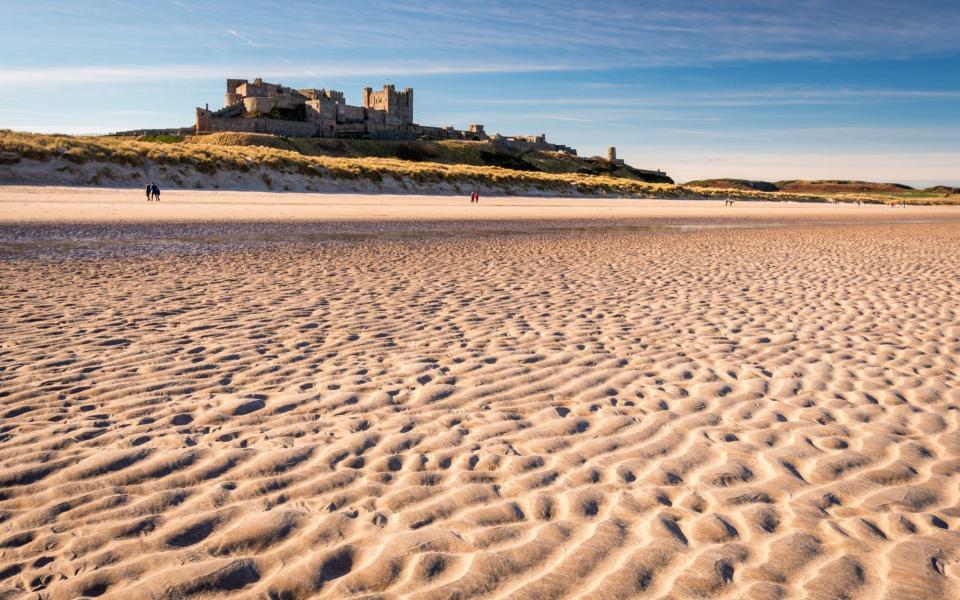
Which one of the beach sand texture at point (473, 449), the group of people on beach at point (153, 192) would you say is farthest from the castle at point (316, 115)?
the beach sand texture at point (473, 449)

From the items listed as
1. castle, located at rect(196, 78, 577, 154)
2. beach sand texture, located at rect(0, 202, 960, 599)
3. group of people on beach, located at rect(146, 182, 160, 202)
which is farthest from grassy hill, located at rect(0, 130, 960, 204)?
castle, located at rect(196, 78, 577, 154)

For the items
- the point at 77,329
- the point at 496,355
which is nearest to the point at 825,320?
the point at 496,355

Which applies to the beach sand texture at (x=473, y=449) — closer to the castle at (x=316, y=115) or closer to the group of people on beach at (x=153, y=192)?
the group of people on beach at (x=153, y=192)

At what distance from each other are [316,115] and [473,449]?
98.9 m

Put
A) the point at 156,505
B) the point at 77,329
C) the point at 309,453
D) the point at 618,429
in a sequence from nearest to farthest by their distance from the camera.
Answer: the point at 156,505 < the point at 309,453 < the point at 618,429 < the point at 77,329

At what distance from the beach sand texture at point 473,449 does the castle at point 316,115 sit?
85338 mm

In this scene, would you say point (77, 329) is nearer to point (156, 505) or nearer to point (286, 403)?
point (286, 403)

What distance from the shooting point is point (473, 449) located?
13.9ft

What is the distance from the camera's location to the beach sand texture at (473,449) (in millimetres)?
2975

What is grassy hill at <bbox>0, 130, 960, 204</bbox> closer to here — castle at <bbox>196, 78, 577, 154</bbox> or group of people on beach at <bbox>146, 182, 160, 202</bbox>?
group of people on beach at <bbox>146, 182, 160, 202</bbox>

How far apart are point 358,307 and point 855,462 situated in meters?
6.16

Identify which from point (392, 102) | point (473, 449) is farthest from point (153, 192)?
point (392, 102)

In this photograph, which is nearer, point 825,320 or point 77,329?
point 77,329

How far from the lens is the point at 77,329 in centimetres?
720
